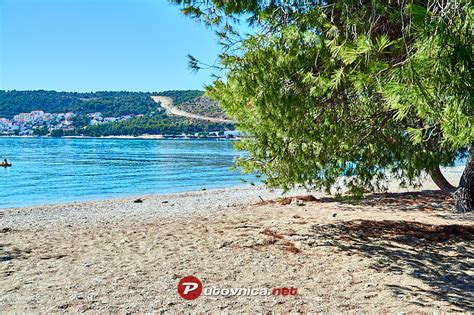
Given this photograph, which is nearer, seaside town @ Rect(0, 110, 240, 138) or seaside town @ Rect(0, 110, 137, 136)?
seaside town @ Rect(0, 110, 240, 138)

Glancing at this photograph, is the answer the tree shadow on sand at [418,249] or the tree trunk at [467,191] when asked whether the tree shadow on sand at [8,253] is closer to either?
the tree shadow on sand at [418,249]

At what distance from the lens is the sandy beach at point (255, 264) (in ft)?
13.9

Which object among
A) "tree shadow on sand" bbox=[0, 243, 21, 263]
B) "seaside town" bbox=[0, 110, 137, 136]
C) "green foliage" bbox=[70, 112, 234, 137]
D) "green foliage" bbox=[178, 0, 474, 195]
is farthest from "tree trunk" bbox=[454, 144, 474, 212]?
"seaside town" bbox=[0, 110, 137, 136]

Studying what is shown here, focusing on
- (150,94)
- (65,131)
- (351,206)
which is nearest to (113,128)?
(65,131)

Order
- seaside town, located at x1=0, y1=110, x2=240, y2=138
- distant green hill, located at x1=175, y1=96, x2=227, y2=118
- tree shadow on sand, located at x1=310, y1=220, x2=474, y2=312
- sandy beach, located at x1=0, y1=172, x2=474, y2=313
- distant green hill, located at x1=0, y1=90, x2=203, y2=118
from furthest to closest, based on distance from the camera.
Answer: distant green hill, located at x1=0, y1=90, x2=203, y2=118 → seaside town, located at x1=0, y1=110, x2=240, y2=138 → distant green hill, located at x1=175, y1=96, x2=227, y2=118 → tree shadow on sand, located at x1=310, y1=220, x2=474, y2=312 → sandy beach, located at x1=0, y1=172, x2=474, y2=313

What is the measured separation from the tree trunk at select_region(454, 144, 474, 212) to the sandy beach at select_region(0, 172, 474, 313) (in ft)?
0.91

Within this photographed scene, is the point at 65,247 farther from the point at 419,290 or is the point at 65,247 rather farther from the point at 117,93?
the point at 117,93

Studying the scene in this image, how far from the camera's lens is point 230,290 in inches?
181

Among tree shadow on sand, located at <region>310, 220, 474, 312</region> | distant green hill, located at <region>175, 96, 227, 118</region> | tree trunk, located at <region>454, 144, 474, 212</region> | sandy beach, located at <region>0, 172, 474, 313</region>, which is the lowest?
sandy beach, located at <region>0, 172, 474, 313</region>

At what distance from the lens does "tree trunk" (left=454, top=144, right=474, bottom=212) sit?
8.41 meters

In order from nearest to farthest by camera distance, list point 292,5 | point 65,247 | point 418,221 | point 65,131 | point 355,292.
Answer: point 355,292 → point 292,5 → point 65,247 → point 418,221 → point 65,131

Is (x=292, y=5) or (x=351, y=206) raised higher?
(x=292, y=5)

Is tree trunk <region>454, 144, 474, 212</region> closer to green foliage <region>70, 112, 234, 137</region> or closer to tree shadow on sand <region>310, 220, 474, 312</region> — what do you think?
tree shadow on sand <region>310, 220, 474, 312</region>

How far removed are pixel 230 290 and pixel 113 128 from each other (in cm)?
12457
